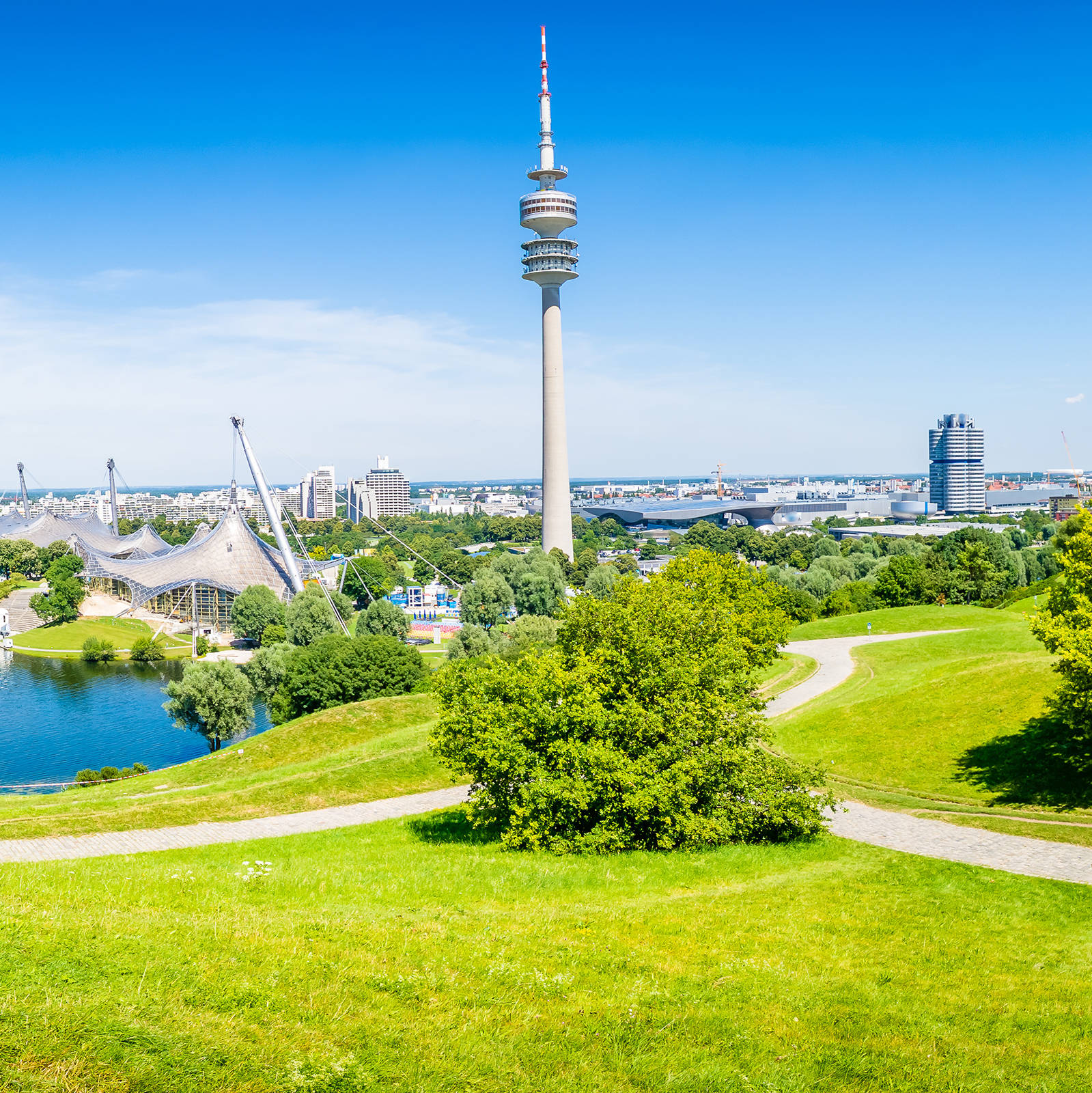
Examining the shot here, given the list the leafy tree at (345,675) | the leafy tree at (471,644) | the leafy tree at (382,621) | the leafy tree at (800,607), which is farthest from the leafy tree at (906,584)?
the leafy tree at (382,621)

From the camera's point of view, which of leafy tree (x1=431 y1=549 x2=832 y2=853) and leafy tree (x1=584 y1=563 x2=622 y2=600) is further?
leafy tree (x1=584 y1=563 x2=622 y2=600)

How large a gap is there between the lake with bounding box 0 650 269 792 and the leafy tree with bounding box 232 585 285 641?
696 centimetres

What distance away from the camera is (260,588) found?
8131cm

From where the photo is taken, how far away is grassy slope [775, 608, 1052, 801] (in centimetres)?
2547

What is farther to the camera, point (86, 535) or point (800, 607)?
point (86, 535)

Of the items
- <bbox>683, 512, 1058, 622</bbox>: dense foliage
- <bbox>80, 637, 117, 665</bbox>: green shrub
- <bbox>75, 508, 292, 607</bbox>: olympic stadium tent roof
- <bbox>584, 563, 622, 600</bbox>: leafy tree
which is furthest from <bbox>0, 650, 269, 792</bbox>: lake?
<bbox>683, 512, 1058, 622</bbox>: dense foliage

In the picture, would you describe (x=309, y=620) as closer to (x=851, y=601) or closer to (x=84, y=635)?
(x=84, y=635)

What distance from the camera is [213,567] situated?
303 feet

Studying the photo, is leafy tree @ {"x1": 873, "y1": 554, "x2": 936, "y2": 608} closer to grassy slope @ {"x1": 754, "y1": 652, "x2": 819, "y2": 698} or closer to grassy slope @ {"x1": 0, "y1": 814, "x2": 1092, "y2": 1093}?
grassy slope @ {"x1": 754, "y1": 652, "x2": 819, "y2": 698}

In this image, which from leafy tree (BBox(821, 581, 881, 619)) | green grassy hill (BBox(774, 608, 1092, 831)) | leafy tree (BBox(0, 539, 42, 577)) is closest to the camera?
green grassy hill (BBox(774, 608, 1092, 831))

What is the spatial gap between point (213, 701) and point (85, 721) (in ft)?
51.8

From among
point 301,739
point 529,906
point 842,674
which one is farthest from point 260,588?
point 529,906

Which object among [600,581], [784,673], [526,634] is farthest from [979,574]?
[526,634]

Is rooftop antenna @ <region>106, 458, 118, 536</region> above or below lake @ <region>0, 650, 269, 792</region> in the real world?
above
